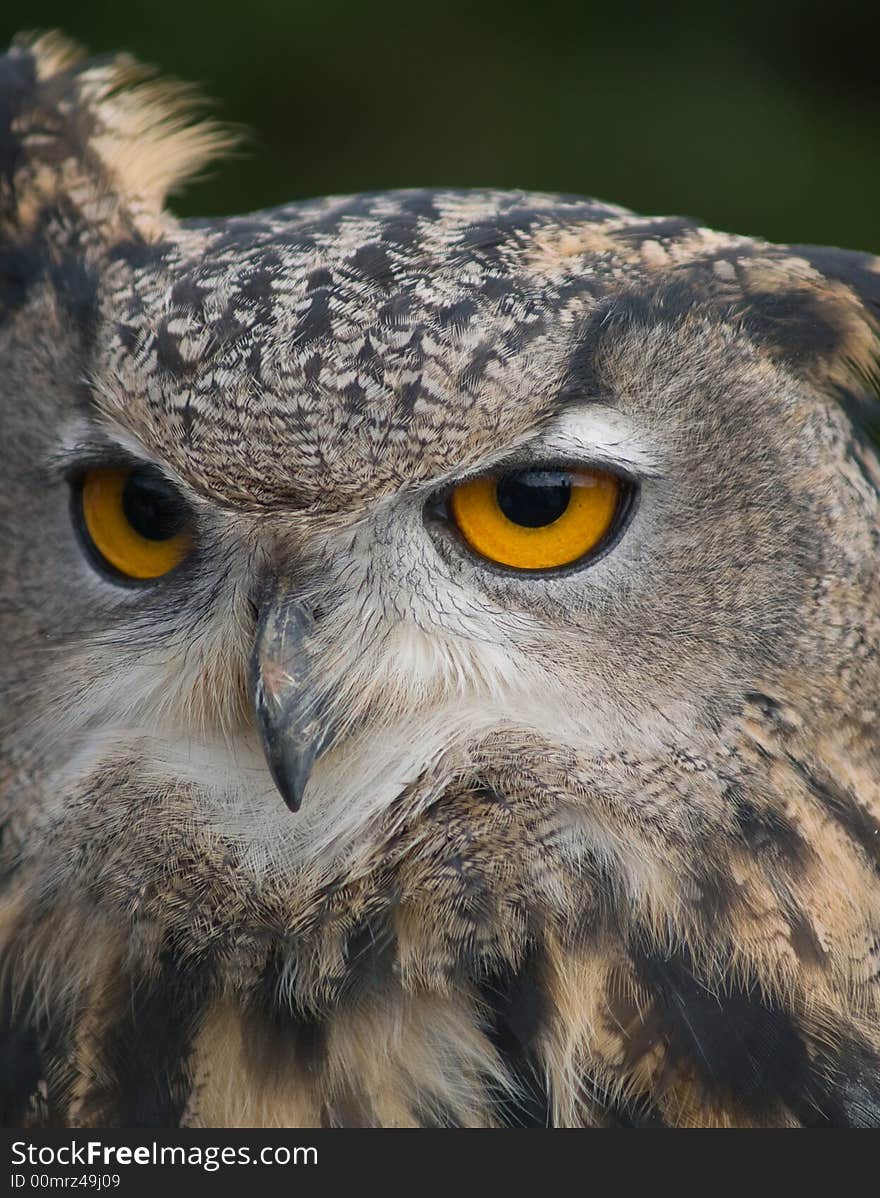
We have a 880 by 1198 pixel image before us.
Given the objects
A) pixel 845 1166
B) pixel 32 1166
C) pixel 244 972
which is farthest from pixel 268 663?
pixel 845 1166

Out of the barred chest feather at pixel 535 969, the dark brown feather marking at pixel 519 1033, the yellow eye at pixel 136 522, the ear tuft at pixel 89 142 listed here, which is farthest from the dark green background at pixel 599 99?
the dark brown feather marking at pixel 519 1033

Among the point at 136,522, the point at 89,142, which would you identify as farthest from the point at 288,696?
the point at 89,142

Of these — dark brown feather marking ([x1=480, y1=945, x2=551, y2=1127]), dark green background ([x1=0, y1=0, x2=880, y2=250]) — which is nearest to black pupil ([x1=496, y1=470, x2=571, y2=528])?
dark brown feather marking ([x1=480, y1=945, x2=551, y2=1127])

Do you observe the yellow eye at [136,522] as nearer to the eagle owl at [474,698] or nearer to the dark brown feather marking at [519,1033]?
the eagle owl at [474,698]

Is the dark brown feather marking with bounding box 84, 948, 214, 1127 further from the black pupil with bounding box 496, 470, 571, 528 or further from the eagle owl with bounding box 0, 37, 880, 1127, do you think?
the black pupil with bounding box 496, 470, 571, 528

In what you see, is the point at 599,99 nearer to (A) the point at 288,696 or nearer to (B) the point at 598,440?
(B) the point at 598,440
